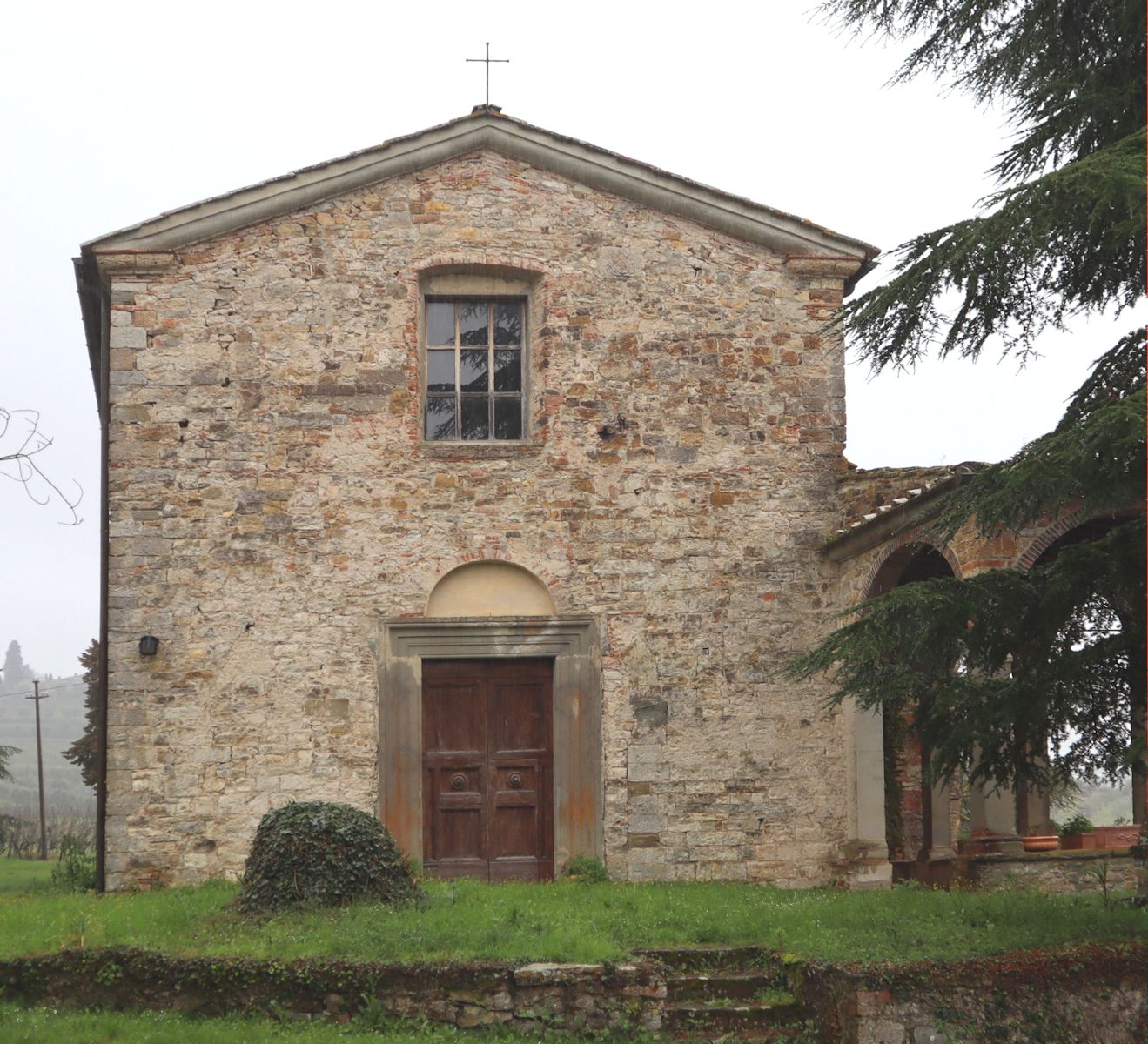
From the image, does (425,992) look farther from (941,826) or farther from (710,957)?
(941,826)

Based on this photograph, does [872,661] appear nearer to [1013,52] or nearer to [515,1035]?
[515,1035]

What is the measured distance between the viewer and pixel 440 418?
1250 cm

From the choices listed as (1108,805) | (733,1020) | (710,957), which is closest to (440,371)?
(710,957)

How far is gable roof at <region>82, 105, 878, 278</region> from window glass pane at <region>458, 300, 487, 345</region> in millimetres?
1264

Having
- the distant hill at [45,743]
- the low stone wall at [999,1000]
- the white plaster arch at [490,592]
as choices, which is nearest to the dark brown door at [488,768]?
the white plaster arch at [490,592]

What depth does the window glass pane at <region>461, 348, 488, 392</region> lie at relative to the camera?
1258cm

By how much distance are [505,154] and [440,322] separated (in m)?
1.59


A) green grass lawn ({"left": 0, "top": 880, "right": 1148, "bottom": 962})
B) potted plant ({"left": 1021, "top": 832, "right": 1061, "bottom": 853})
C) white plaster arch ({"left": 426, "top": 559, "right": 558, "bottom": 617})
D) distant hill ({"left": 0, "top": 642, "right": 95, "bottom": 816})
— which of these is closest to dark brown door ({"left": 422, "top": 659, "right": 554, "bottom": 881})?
white plaster arch ({"left": 426, "top": 559, "right": 558, "bottom": 617})

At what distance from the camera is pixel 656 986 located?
8281 mm

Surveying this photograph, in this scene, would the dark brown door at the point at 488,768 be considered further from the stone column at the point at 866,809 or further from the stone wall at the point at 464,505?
the stone column at the point at 866,809

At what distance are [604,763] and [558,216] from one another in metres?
4.77

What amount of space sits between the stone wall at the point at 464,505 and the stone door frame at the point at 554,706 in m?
0.13

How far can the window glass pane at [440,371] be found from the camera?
1254cm

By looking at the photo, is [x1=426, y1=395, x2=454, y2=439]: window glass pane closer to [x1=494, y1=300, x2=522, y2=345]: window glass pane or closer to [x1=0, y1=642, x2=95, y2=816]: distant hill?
[x1=494, y1=300, x2=522, y2=345]: window glass pane
